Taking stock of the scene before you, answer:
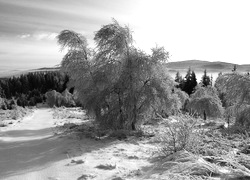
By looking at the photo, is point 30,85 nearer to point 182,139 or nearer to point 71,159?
point 71,159

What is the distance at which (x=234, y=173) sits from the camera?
3705mm

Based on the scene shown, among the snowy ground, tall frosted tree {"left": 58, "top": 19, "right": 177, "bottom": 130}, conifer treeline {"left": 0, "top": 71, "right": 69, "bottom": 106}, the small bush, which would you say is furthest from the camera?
conifer treeline {"left": 0, "top": 71, "right": 69, "bottom": 106}

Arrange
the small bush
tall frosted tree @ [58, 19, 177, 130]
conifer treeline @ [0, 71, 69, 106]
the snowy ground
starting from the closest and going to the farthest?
the snowy ground < the small bush < tall frosted tree @ [58, 19, 177, 130] < conifer treeline @ [0, 71, 69, 106]

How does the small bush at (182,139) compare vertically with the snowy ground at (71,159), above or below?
above

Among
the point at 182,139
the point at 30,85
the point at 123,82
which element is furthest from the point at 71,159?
the point at 30,85

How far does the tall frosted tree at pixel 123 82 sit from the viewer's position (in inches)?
393

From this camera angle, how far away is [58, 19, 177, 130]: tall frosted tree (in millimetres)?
9984

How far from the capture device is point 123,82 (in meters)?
10.1

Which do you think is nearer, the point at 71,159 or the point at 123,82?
the point at 71,159

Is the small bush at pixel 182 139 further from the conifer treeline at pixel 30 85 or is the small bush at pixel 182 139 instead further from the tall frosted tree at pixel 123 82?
the conifer treeline at pixel 30 85

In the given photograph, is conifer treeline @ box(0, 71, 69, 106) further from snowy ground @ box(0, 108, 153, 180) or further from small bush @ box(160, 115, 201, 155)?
small bush @ box(160, 115, 201, 155)

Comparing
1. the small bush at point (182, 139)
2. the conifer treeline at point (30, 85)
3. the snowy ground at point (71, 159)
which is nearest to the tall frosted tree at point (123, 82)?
the snowy ground at point (71, 159)

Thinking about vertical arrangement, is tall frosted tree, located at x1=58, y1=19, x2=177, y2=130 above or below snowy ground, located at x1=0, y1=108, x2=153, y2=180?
above

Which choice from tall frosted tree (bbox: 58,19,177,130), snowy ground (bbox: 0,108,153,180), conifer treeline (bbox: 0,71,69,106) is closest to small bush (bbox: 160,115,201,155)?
snowy ground (bbox: 0,108,153,180)
